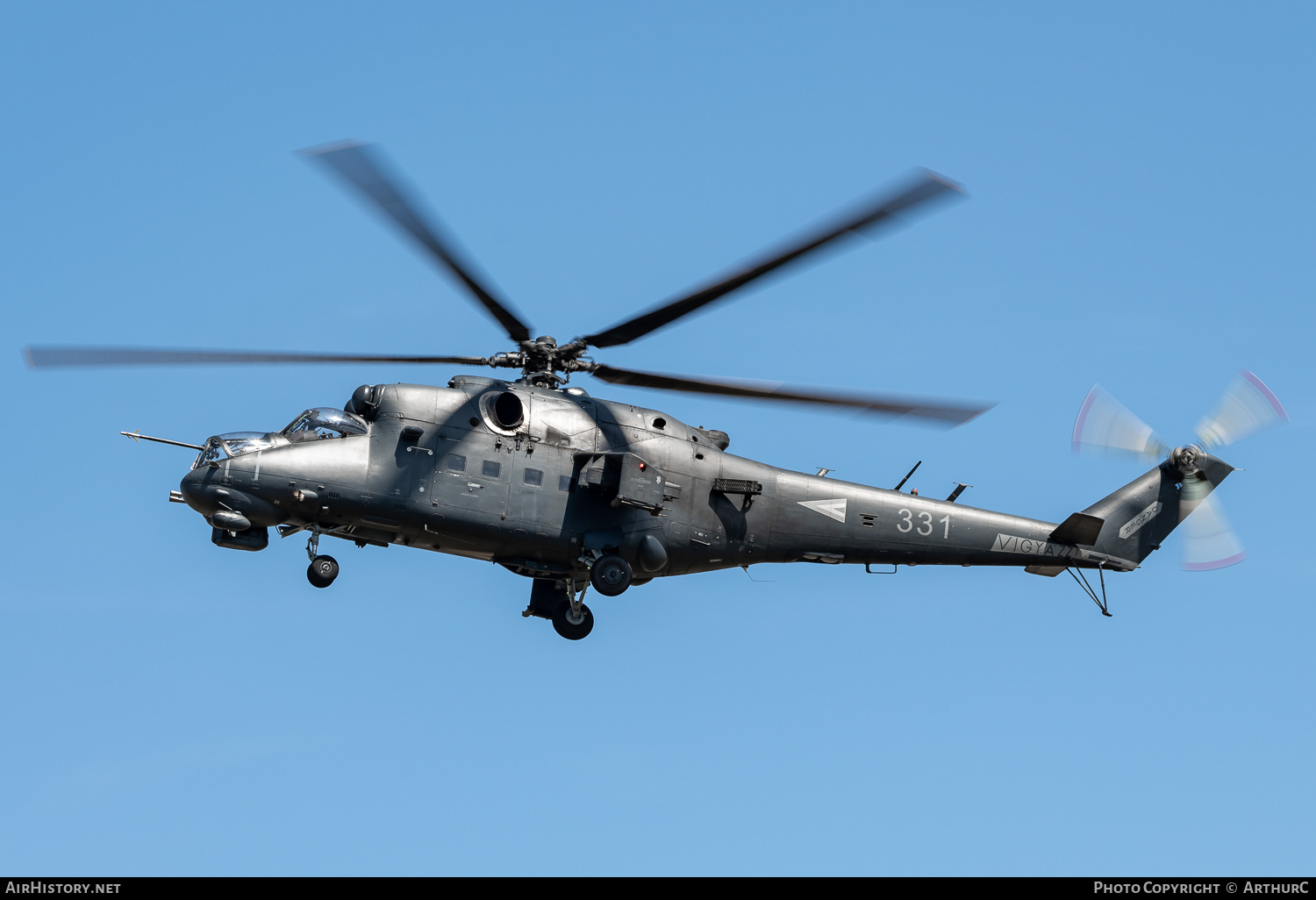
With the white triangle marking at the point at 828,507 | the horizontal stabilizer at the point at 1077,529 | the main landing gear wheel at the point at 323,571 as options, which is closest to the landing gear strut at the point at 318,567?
the main landing gear wheel at the point at 323,571

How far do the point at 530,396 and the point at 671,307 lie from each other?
170 inches

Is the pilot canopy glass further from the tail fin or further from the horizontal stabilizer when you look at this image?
the tail fin

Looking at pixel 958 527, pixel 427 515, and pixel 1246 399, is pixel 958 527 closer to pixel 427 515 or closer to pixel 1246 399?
pixel 1246 399

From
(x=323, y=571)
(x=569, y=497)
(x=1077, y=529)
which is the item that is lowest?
(x=323, y=571)

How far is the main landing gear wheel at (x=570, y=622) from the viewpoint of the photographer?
3092cm

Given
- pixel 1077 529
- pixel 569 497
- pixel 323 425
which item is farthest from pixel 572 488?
pixel 1077 529

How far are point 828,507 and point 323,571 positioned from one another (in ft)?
33.2

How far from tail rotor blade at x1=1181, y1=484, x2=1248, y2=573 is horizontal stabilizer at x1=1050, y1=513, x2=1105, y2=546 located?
235 centimetres

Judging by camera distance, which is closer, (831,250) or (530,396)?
(831,250)

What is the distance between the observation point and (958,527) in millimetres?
32000

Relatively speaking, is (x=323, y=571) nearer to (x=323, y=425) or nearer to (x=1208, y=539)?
(x=323, y=425)

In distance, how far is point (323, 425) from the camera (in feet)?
94.8

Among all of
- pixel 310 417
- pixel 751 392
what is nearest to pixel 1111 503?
pixel 751 392

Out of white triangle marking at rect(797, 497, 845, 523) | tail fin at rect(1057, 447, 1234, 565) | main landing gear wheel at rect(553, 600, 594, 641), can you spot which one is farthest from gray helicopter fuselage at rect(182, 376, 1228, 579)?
tail fin at rect(1057, 447, 1234, 565)
